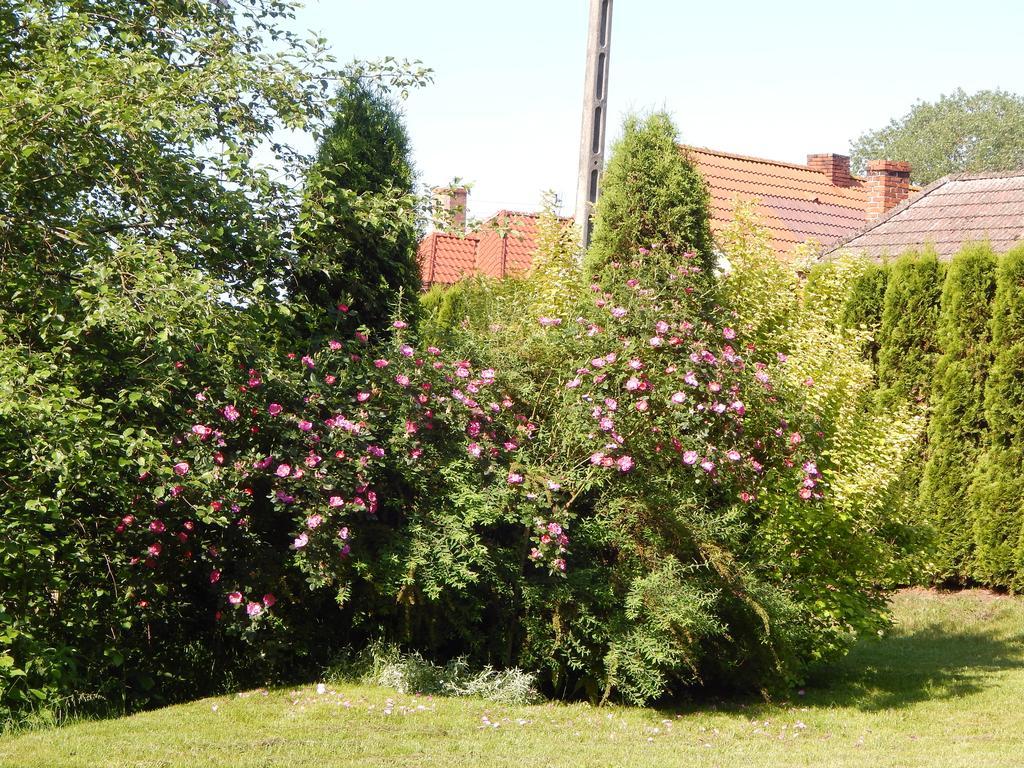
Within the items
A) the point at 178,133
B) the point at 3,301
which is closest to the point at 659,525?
the point at 178,133

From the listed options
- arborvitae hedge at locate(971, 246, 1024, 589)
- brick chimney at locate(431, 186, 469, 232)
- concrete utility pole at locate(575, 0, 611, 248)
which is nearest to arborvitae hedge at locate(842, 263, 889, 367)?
arborvitae hedge at locate(971, 246, 1024, 589)

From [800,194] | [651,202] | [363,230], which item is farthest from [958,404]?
[800,194]

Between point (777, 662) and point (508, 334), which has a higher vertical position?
point (508, 334)

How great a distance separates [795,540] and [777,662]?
1020 millimetres

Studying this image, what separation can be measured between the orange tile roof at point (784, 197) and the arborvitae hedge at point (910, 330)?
4.31m

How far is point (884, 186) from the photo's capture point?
17.8m

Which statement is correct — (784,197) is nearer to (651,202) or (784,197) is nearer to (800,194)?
(800,194)

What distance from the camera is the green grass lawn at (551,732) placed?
5.31 metres

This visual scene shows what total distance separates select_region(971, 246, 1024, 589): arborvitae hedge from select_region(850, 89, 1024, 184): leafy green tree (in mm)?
50310

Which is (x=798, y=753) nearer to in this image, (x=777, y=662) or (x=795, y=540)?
(x=777, y=662)

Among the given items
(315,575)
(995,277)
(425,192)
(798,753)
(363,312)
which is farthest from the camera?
(995,277)

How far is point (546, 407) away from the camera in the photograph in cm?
714

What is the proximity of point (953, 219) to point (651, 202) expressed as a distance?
731 centimetres

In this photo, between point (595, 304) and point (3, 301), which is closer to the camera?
point (3, 301)
